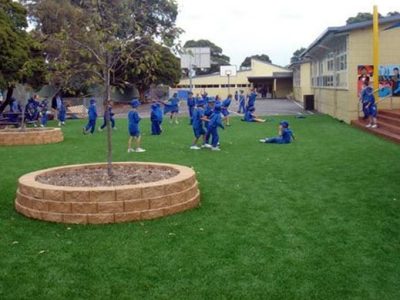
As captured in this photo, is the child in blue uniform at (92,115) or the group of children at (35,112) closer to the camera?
the child in blue uniform at (92,115)

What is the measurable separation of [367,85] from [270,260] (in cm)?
1668

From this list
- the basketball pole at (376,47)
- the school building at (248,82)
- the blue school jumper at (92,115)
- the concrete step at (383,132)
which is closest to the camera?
the concrete step at (383,132)

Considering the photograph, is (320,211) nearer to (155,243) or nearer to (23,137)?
(155,243)

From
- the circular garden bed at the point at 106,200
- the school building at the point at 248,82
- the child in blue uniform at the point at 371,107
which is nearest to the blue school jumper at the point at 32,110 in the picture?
the child in blue uniform at the point at 371,107

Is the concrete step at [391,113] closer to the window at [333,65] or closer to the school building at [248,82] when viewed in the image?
the window at [333,65]

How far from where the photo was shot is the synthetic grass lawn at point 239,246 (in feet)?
15.4

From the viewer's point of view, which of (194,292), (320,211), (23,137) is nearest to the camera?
(194,292)

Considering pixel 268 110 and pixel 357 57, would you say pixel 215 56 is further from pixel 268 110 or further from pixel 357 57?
pixel 357 57

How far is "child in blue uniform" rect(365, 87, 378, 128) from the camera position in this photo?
18172 mm

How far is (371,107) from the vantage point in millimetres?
18344

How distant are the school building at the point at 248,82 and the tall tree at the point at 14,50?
129 feet

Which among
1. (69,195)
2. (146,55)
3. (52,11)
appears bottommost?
(69,195)

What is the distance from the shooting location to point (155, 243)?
19.5ft

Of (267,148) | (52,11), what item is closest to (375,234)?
(267,148)
